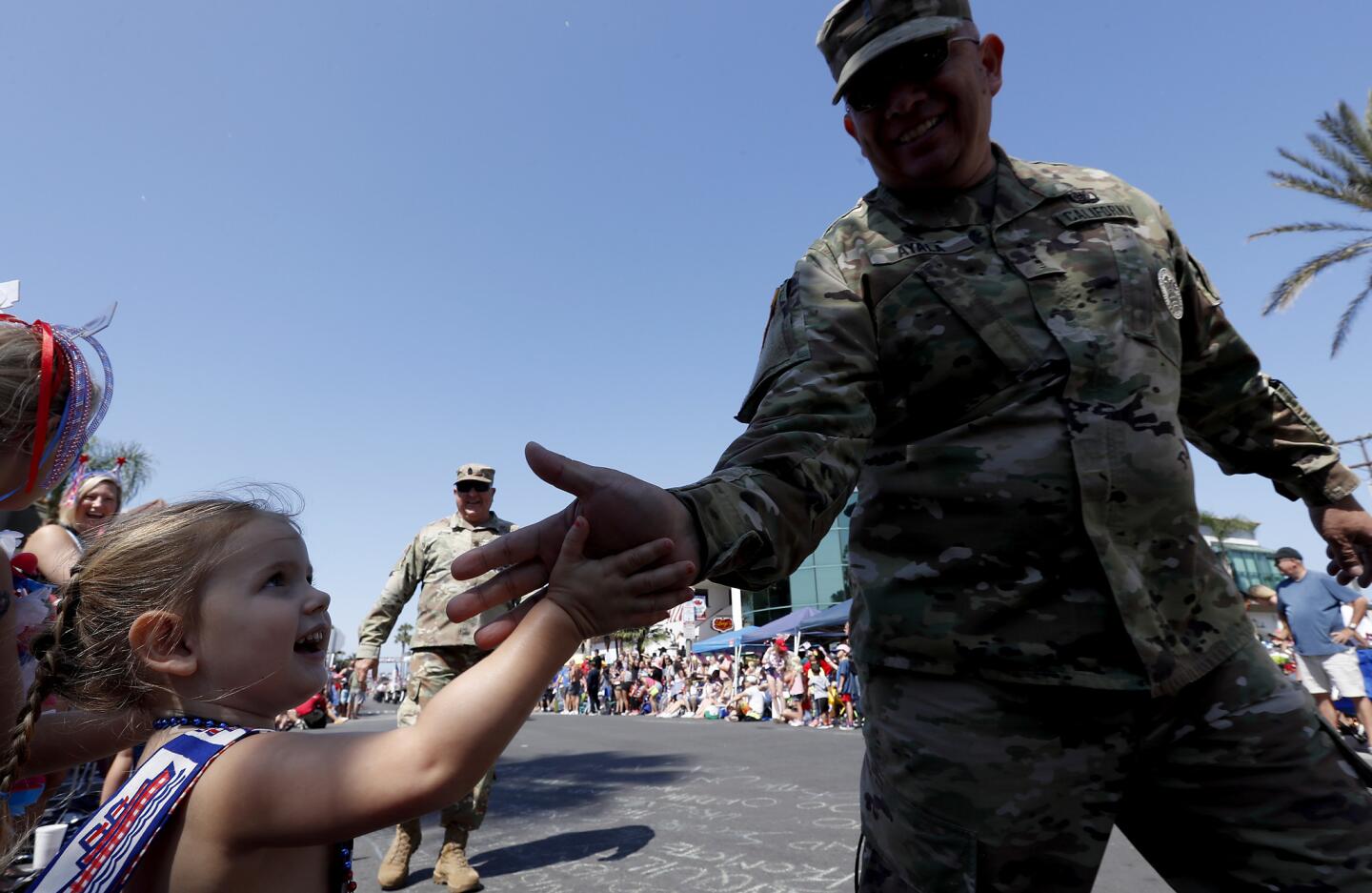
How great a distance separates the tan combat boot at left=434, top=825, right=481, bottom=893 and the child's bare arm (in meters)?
3.04

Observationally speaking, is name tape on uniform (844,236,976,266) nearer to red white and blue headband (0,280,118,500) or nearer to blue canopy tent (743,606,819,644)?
red white and blue headband (0,280,118,500)

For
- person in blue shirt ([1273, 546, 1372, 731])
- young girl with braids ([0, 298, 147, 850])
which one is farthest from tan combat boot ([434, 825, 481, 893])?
person in blue shirt ([1273, 546, 1372, 731])

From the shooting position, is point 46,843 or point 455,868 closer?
point 46,843

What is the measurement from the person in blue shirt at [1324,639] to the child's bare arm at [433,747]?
8289 mm

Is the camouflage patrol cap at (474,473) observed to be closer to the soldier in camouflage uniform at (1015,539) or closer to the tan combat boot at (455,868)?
the tan combat boot at (455,868)

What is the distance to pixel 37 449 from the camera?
188 cm

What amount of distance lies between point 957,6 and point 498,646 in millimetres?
1604

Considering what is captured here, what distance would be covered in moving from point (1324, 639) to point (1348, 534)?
673 centimetres

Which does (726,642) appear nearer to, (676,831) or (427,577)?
(676,831)

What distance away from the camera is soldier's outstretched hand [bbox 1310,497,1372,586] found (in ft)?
6.82

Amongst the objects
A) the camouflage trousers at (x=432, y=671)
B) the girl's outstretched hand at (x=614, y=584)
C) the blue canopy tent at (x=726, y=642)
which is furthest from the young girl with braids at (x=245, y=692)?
the blue canopy tent at (x=726, y=642)

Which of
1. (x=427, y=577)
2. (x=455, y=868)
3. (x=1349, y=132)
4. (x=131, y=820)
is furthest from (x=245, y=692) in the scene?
(x=1349, y=132)

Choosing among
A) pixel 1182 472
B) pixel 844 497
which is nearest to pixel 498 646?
pixel 844 497

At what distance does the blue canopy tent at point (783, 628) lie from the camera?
799 inches
